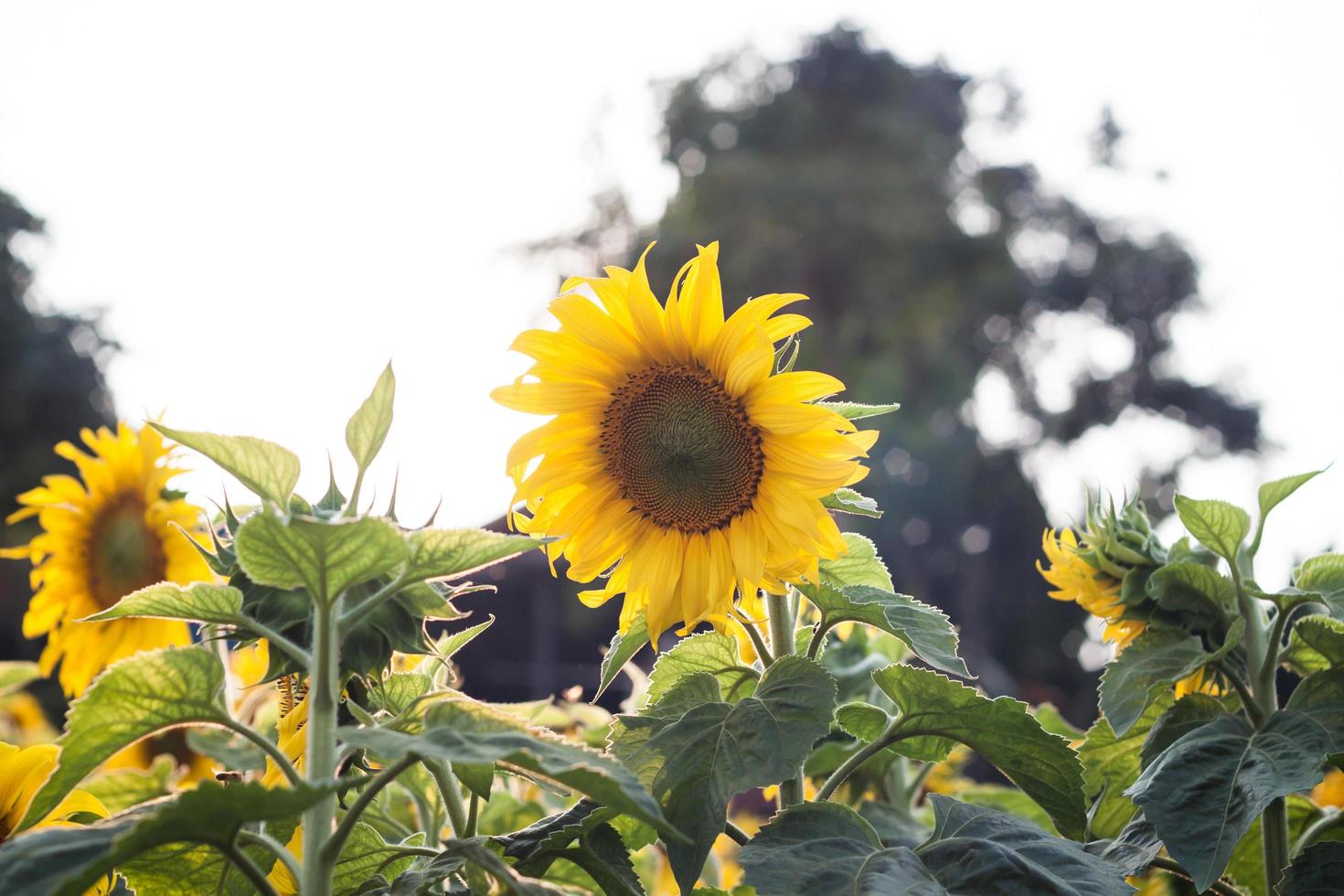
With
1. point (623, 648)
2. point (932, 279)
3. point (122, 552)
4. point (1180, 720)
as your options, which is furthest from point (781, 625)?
point (932, 279)

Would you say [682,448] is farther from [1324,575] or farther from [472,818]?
[1324,575]

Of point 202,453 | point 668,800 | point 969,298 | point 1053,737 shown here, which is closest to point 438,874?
point 668,800

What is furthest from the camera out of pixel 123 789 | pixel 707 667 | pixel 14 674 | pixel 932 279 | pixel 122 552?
pixel 932 279

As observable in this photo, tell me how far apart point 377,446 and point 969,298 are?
1716 centimetres

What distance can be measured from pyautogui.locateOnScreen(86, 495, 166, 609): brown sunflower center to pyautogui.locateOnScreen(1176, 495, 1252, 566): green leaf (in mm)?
1392

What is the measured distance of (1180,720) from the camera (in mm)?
1024

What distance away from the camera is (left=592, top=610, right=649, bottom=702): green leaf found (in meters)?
0.94

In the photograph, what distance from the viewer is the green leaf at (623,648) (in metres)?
0.94

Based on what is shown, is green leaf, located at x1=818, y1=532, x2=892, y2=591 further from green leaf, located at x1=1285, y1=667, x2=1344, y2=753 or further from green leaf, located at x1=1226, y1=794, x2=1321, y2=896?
green leaf, located at x1=1226, y1=794, x2=1321, y2=896

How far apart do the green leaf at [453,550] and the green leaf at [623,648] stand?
0.22 metres

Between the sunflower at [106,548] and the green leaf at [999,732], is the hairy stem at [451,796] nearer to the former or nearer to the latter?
the green leaf at [999,732]

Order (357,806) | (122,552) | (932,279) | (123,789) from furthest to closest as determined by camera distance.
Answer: (932,279), (122,552), (123,789), (357,806)

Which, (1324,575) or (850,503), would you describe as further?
(1324,575)

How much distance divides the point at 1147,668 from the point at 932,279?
16684mm
